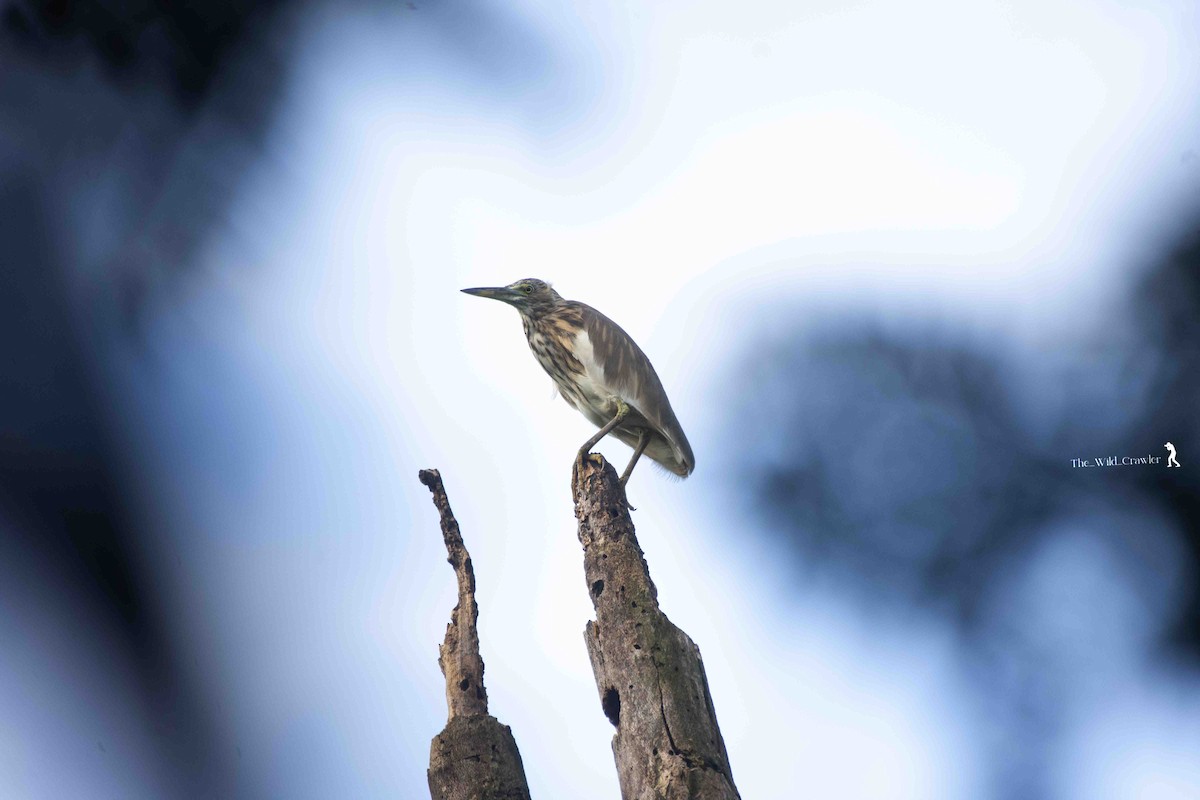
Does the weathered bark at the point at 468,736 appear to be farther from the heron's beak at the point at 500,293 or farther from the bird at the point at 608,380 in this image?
the heron's beak at the point at 500,293

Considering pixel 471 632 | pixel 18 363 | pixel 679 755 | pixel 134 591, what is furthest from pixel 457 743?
pixel 18 363

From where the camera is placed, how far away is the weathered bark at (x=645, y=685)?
331cm

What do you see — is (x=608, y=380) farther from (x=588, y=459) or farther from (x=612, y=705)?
(x=612, y=705)

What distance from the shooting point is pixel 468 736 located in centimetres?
Result: 354

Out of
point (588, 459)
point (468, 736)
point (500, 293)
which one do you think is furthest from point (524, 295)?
point (468, 736)

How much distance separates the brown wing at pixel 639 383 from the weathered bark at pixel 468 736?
2.67 meters

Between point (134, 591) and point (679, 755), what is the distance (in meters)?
2.82

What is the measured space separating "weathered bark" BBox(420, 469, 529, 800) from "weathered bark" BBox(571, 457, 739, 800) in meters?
0.42

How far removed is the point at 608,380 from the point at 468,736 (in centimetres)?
338

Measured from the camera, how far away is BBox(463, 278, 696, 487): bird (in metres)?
6.51

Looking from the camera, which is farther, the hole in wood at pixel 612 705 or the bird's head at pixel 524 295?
the bird's head at pixel 524 295

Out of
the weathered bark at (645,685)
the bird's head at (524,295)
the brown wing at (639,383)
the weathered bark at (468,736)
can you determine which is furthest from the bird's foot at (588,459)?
the bird's head at (524,295)

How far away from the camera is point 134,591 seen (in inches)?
181

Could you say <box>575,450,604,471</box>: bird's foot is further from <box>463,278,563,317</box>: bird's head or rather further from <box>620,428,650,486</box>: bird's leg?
<box>463,278,563,317</box>: bird's head
